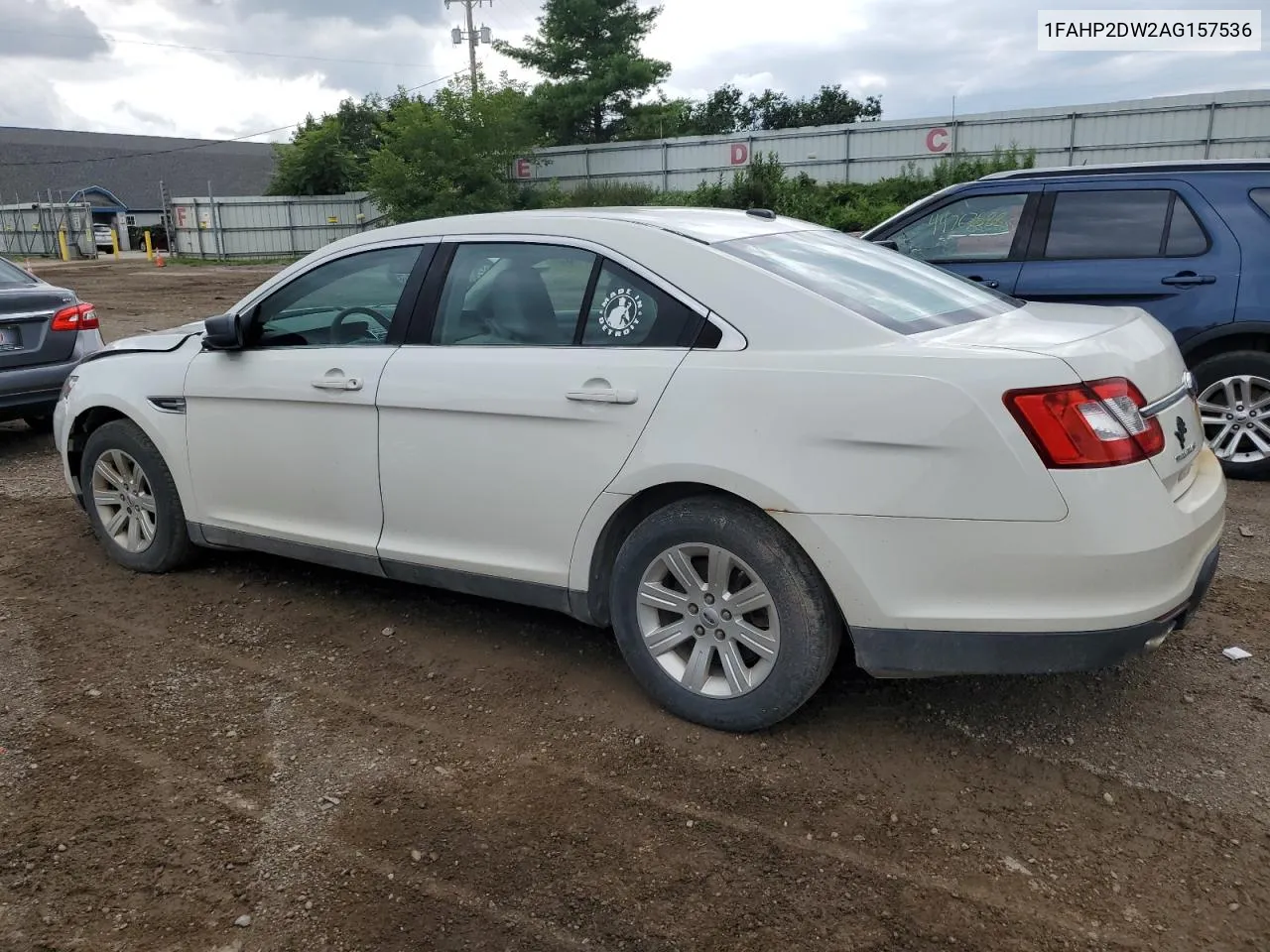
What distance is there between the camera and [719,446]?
10.1 feet

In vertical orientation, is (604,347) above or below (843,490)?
above

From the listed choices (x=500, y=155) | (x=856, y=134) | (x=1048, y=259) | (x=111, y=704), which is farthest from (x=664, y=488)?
(x=500, y=155)

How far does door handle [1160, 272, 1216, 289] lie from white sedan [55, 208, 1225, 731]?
2.86m

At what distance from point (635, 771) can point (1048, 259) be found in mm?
4788

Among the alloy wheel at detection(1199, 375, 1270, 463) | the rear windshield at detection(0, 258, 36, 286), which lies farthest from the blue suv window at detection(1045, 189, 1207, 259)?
the rear windshield at detection(0, 258, 36, 286)

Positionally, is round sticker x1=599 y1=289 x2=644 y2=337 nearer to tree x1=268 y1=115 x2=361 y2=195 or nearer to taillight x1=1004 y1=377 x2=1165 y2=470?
taillight x1=1004 y1=377 x2=1165 y2=470

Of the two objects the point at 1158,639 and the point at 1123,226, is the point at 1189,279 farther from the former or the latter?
the point at 1158,639

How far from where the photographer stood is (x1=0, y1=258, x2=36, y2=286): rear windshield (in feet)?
26.5

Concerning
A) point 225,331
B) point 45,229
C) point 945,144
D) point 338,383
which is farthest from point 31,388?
point 45,229

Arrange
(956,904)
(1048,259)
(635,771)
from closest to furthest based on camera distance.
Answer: (956,904) → (635,771) → (1048,259)

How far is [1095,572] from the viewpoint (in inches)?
107

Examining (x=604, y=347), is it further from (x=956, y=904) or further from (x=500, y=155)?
(x=500, y=155)

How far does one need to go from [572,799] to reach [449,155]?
36.5 meters

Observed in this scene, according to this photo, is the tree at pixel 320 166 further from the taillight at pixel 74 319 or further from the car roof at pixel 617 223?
the car roof at pixel 617 223
